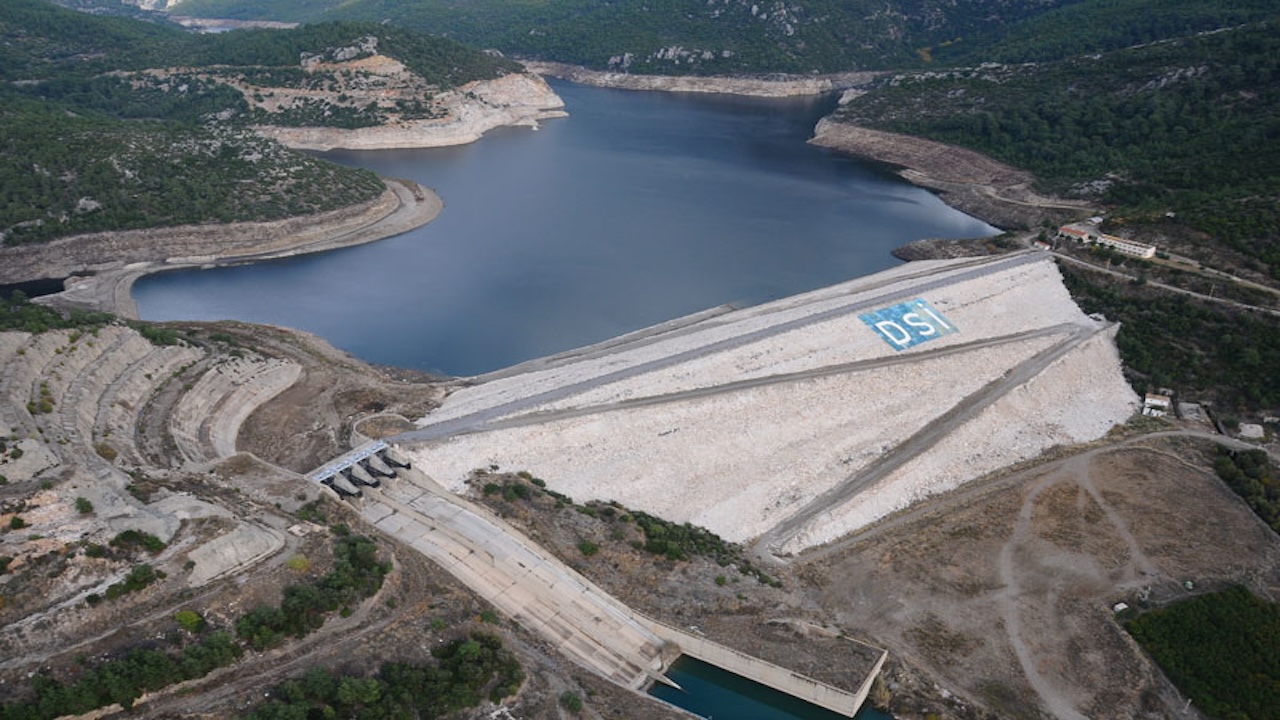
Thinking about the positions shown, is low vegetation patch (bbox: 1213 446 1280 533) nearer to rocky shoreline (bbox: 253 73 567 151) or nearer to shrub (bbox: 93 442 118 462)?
shrub (bbox: 93 442 118 462)

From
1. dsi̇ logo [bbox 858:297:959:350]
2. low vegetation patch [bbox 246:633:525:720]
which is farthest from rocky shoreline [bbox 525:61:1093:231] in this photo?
low vegetation patch [bbox 246:633:525:720]

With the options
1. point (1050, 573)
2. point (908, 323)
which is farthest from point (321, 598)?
point (908, 323)

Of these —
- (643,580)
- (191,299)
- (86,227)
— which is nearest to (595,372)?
(643,580)

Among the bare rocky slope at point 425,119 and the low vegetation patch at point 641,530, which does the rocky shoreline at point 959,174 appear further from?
the low vegetation patch at point 641,530

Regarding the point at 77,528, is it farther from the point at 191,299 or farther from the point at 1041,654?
the point at 191,299

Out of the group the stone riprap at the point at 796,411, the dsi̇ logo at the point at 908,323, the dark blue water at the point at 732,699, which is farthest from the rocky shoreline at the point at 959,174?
the dark blue water at the point at 732,699
